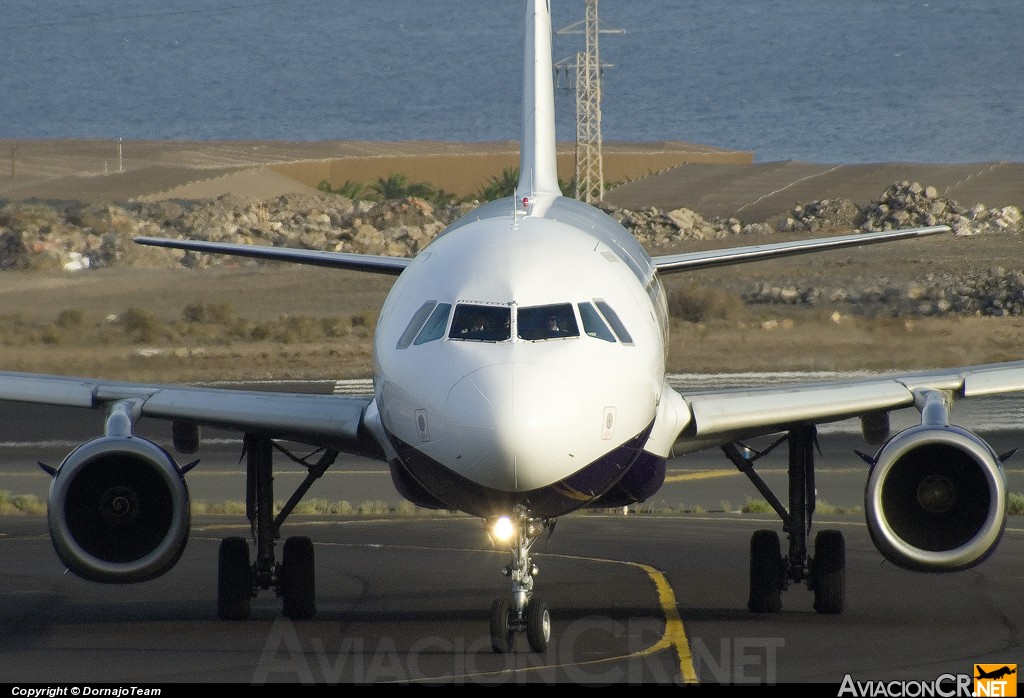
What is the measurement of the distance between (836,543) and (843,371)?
28804 millimetres

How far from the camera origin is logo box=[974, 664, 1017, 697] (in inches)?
502

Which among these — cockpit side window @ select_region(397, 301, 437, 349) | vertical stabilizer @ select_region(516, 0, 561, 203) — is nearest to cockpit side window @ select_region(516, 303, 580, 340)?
cockpit side window @ select_region(397, 301, 437, 349)

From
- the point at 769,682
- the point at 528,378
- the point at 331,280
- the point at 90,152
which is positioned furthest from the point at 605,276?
the point at 90,152

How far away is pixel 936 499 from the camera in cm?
1554

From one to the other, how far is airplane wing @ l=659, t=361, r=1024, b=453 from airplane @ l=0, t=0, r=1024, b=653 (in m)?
0.02

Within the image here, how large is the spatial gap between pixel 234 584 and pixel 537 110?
8.00 m

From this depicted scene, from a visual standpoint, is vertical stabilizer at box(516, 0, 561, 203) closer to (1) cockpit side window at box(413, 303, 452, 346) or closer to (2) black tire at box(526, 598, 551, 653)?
(1) cockpit side window at box(413, 303, 452, 346)

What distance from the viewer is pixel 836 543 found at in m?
18.0

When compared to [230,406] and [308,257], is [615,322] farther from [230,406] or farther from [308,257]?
[308,257]

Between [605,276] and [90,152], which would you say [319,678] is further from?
[90,152]

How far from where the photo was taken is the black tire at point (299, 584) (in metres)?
17.8

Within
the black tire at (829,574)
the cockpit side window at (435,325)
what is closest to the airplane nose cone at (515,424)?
the cockpit side window at (435,325)

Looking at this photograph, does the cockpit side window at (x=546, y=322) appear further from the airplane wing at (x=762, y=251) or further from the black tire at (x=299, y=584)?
the airplane wing at (x=762, y=251)

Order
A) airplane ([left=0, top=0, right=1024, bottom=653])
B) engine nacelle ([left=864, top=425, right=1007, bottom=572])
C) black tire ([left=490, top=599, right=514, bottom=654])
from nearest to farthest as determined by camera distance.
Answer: airplane ([left=0, top=0, right=1024, bottom=653])
black tire ([left=490, top=599, right=514, bottom=654])
engine nacelle ([left=864, top=425, right=1007, bottom=572])
